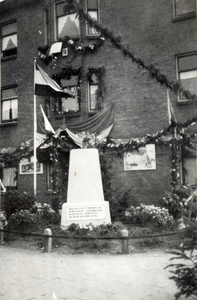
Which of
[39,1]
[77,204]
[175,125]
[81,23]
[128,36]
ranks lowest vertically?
[77,204]

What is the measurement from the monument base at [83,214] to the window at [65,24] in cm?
911

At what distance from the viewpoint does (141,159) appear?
45.7 feet

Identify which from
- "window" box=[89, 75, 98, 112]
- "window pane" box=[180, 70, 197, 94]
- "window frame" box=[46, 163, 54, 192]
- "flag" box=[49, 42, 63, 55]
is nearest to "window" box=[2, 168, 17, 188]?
"window frame" box=[46, 163, 54, 192]

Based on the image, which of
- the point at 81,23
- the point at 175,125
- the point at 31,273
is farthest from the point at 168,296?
the point at 81,23

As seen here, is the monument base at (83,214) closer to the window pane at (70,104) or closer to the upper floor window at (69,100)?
the upper floor window at (69,100)

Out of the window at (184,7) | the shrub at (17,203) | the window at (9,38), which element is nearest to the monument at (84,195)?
the shrub at (17,203)

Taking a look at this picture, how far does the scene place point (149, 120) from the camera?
46.0 ft

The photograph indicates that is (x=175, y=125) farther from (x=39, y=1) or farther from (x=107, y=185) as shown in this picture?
(x=39, y=1)

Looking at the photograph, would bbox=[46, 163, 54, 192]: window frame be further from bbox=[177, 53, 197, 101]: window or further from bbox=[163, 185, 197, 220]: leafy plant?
bbox=[177, 53, 197, 101]: window

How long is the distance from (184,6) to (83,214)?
9.00 m

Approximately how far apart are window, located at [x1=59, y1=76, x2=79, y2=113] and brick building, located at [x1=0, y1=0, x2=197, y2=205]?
1.8 inches

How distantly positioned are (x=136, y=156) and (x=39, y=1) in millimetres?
8896

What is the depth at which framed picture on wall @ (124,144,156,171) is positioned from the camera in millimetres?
13727

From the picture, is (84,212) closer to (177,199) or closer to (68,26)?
(177,199)
